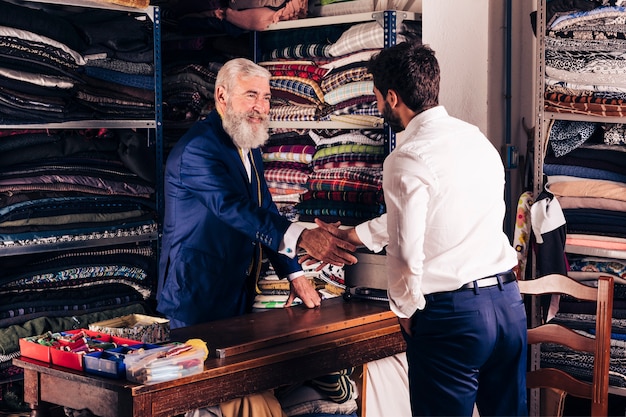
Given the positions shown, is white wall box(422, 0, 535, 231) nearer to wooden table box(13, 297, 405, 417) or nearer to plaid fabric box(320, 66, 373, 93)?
plaid fabric box(320, 66, 373, 93)

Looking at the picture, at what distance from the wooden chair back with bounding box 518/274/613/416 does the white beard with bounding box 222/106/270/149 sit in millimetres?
1215

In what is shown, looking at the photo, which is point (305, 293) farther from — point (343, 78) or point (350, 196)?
point (343, 78)

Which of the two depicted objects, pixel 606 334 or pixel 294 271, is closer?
pixel 606 334

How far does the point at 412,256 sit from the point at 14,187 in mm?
2191

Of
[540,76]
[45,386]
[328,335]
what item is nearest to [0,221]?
[45,386]

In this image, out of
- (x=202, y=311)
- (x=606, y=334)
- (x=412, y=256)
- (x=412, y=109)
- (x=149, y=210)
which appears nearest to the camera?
(x=412, y=256)

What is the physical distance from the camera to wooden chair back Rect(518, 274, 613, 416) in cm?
333

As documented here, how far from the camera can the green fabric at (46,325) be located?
4020 mm

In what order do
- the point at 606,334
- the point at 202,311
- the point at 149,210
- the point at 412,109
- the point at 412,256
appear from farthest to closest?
the point at 149,210 < the point at 202,311 < the point at 606,334 < the point at 412,109 < the point at 412,256

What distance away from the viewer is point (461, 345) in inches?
106

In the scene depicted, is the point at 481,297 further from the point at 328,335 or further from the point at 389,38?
the point at 389,38

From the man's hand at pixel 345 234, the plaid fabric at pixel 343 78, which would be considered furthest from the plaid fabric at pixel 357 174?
the man's hand at pixel 345 234

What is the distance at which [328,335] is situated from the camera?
3350 mm

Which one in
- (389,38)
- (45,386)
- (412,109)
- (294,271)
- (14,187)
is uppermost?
(389,38)
